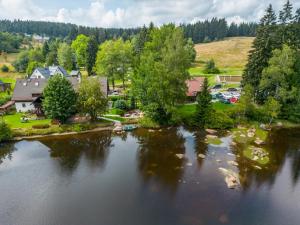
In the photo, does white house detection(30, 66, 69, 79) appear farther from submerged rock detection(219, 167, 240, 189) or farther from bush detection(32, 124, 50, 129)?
submerged rock detection(219, 167, 240, 189)

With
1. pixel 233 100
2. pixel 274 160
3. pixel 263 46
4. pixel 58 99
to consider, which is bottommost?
pixel 274 160

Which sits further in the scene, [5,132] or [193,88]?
[193,88]

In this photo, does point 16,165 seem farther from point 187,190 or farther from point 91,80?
point 187,190

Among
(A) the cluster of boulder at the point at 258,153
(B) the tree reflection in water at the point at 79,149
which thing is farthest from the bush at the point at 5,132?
(A) the cluster of boulder at the point at 258,153

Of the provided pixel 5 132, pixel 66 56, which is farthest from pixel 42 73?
pixel 5 132

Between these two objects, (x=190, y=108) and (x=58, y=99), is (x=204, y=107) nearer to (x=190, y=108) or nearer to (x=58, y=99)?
(x=190, y=108)

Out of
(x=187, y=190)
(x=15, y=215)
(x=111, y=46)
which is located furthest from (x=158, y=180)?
(x=111, y=46)

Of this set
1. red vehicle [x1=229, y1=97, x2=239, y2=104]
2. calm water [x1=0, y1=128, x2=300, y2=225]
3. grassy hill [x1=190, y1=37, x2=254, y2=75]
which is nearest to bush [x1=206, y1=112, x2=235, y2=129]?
calm water [x1=0, y1=128, x2=300, y2=225]
